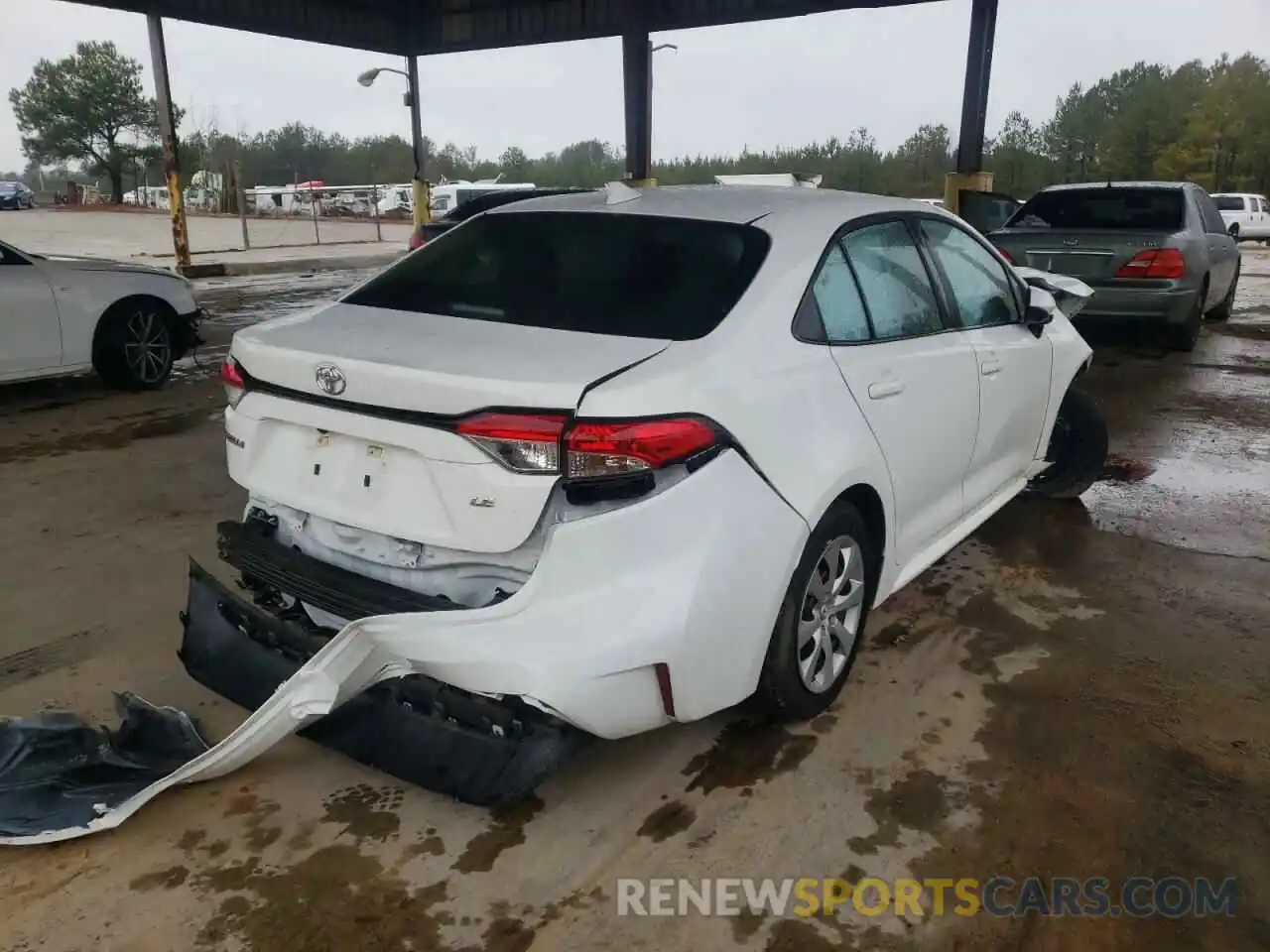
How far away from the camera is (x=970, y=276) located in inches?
153

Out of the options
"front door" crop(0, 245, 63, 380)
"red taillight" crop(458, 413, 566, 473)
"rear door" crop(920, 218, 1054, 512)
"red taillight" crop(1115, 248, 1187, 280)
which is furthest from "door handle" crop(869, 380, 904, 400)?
"red taillight" crop(1115, 248, 1187, 280)

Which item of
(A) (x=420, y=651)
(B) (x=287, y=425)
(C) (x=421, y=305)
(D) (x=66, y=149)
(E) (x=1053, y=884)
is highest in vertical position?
(D) (x=66, y=149)

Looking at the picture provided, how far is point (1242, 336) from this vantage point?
10883mm

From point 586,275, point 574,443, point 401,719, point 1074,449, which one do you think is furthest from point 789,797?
point 1074,449

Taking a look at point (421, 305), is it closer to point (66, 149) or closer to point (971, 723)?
point (971, 723)

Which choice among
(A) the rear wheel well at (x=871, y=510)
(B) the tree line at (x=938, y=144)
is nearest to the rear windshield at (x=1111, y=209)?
(A) the rear wheel well at (x=871, y=510)

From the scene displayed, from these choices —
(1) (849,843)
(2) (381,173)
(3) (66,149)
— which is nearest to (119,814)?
(1) (849,843)

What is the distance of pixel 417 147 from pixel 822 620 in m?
19.7

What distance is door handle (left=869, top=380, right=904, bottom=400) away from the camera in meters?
2.96

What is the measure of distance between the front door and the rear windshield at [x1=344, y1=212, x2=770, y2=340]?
4880mm

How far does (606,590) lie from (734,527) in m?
0.36

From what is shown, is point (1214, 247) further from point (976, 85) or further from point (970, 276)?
point (970, 276)

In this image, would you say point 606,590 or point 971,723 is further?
point 971,723

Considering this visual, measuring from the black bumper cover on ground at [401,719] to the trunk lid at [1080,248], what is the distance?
788cm
